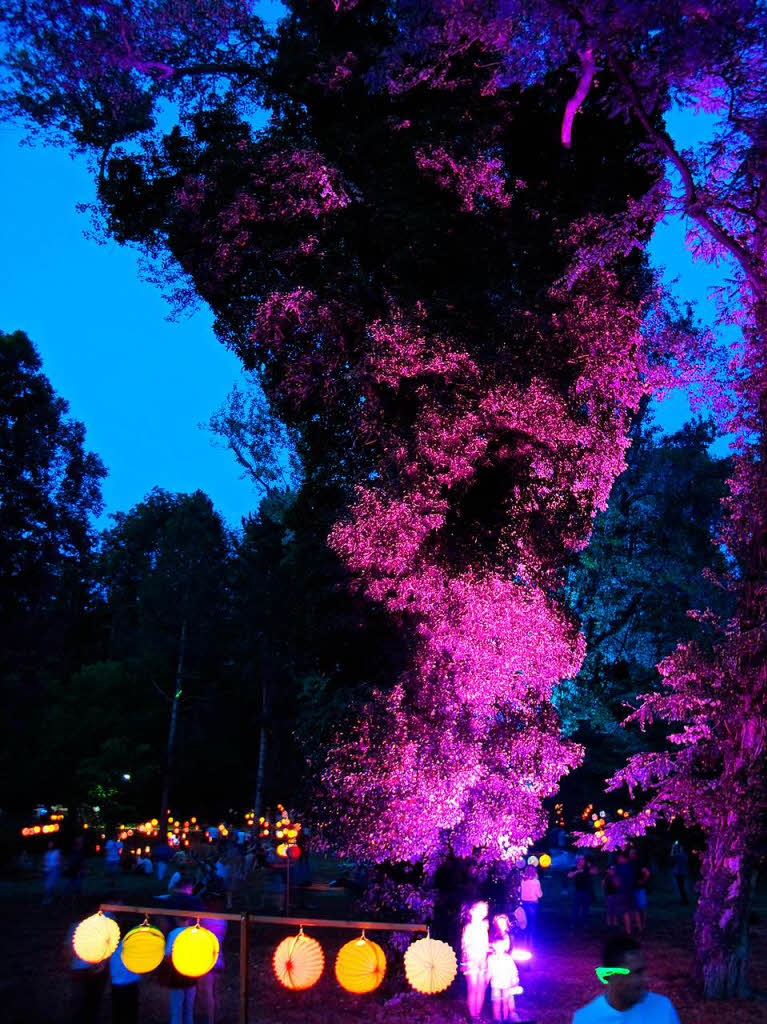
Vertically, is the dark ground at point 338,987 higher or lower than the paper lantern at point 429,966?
lower

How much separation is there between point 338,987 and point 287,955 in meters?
5.22

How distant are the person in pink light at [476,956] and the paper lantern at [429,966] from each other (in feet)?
7.16

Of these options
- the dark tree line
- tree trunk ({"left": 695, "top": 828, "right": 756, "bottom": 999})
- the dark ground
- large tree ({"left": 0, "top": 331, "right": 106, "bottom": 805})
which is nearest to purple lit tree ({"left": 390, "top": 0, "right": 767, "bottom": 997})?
tree trunk ({"left": 695, "top": 828, "right": 756, "bottom": 999})

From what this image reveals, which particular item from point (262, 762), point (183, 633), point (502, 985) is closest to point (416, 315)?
point (502, 985)

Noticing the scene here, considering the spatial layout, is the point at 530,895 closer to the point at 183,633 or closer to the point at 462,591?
the point at 462,591

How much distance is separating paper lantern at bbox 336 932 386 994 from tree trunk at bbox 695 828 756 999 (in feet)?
18.7

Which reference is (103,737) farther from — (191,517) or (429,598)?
(429,598)

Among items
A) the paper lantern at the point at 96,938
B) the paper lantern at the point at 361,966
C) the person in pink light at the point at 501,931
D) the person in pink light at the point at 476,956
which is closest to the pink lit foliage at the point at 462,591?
the person in pink light at the point at 501,931

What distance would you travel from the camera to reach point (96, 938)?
7.20 m

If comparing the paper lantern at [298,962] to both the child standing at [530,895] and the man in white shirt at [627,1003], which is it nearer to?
the man in white shirt at [627,1003]

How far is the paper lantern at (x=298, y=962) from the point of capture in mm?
6734

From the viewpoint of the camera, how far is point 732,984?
10383 mm

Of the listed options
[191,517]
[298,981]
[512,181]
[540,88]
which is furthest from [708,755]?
[191,517]

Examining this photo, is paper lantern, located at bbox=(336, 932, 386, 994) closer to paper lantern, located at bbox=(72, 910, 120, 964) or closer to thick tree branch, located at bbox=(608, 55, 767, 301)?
paper lantern, located at bbox=(72, 910, 120, 964)
